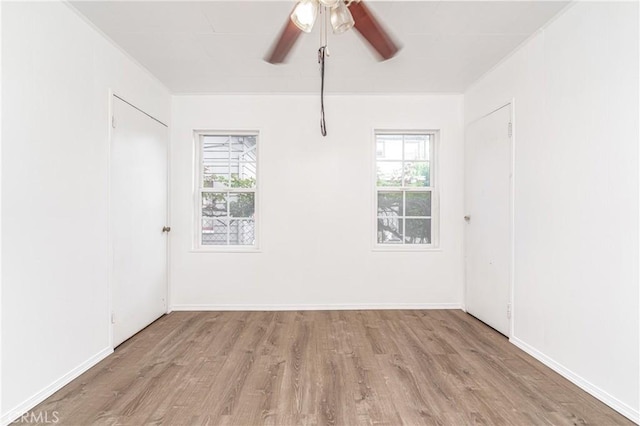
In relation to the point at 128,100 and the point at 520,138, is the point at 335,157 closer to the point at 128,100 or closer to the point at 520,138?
the point at 520,138

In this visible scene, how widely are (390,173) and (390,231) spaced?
69cm

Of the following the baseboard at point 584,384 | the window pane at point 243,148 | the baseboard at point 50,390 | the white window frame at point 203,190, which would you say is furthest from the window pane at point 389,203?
the baseboard at point 50,390

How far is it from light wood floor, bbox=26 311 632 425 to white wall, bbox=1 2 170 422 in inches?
11.3

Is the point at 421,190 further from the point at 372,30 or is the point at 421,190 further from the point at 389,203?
the point at 372,30

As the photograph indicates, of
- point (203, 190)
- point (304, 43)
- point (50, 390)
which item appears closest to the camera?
point (50, 390)

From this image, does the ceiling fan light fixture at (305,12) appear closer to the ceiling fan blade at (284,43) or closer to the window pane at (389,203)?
the ceiling fan blade at (284,43)

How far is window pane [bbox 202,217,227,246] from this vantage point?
3.63 metres

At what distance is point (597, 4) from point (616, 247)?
4.76 ft

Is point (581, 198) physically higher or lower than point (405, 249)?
higher

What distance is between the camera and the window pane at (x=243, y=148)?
3.63 m

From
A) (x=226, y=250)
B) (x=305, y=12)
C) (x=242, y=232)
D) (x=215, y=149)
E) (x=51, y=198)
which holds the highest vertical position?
(x=305, y=12)

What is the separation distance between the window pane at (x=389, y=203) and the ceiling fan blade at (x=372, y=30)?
202cm

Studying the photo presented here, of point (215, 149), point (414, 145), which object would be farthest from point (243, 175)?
point (414, 145)

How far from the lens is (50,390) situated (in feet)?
6.01
